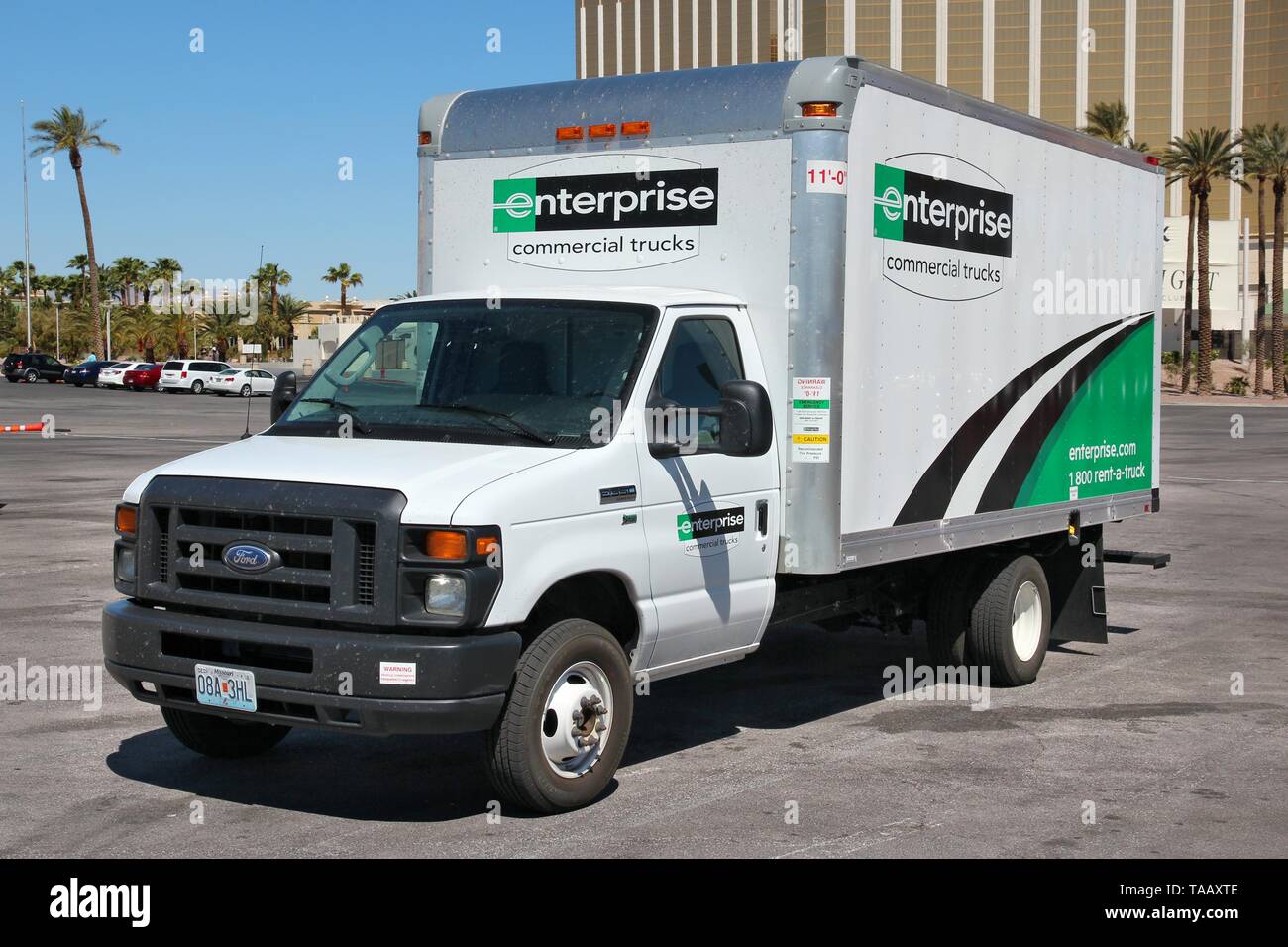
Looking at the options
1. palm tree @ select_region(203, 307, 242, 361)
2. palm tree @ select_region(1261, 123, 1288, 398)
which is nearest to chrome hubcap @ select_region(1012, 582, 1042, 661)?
palm tree @ select_region(1261, 123, 1288, 398)

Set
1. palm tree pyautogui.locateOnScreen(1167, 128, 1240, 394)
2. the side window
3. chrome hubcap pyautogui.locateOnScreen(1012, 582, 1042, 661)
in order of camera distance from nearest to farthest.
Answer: the side window
chrome hubcap pyautogui.locateOnScreen(1012, 582, 1042, 661)
palm tree pyautogui.locateOnScreen(1167, 128, 1240, 394)

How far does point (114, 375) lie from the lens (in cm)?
7469

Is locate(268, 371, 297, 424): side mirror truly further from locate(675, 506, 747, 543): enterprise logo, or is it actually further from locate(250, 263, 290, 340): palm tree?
locate(250, 263, 290, 340): palm tree

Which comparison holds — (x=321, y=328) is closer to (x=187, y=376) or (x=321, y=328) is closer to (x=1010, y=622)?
(x=187, y=376)

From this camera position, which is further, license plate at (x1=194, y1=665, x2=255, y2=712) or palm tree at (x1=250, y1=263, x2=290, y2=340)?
palm tree at (x1=250, y1=263, x2=290, y2=340)

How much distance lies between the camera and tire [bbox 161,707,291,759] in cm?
773

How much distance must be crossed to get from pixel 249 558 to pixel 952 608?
498 cm

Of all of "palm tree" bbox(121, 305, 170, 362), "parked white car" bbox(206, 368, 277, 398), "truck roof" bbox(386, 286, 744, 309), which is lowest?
"truck roof" bbox(386, 286, 744, 309)

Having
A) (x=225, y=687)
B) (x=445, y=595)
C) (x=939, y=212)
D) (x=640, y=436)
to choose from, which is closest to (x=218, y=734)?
(x=225, y=687)

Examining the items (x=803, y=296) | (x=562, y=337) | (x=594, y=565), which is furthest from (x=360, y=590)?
(x=803, y=296)

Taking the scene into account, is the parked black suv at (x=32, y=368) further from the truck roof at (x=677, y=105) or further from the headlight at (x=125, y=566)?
the headlight at (x=125, y=566)

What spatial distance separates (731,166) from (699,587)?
2.19 meters

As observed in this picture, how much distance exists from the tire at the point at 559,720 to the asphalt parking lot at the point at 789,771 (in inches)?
5.6

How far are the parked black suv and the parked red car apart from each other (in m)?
8.07
